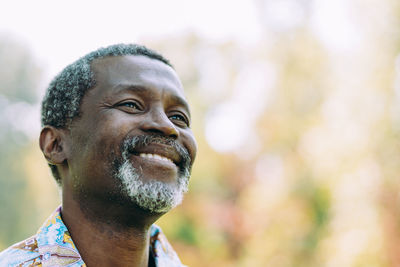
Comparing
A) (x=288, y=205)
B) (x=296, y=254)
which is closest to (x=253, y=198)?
(x=288, y=205)

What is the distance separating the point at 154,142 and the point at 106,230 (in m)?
0.52

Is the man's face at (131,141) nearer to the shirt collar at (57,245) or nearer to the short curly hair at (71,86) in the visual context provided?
the short curly hair at (71,86)

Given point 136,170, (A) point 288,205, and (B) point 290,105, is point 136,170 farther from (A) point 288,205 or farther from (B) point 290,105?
(B) point 290,105

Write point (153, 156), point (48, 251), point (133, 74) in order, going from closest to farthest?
point (48, 251) < point (153, 156) < point (133, 74)

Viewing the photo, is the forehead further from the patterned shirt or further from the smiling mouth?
the patterned shirt

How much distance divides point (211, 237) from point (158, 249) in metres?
13.1

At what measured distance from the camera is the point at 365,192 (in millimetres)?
10148

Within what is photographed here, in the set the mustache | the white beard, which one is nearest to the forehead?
the mustache

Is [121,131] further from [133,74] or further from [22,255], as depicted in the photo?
[22,255]

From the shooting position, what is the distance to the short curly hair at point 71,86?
2520mm

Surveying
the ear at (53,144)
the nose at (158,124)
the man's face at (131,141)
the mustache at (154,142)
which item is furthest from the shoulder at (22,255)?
the nose at (158,124)

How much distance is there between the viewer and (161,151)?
92.4 inches

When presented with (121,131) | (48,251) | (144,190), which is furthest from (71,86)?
(48,251)

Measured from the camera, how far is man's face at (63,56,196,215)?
2.28 metres
